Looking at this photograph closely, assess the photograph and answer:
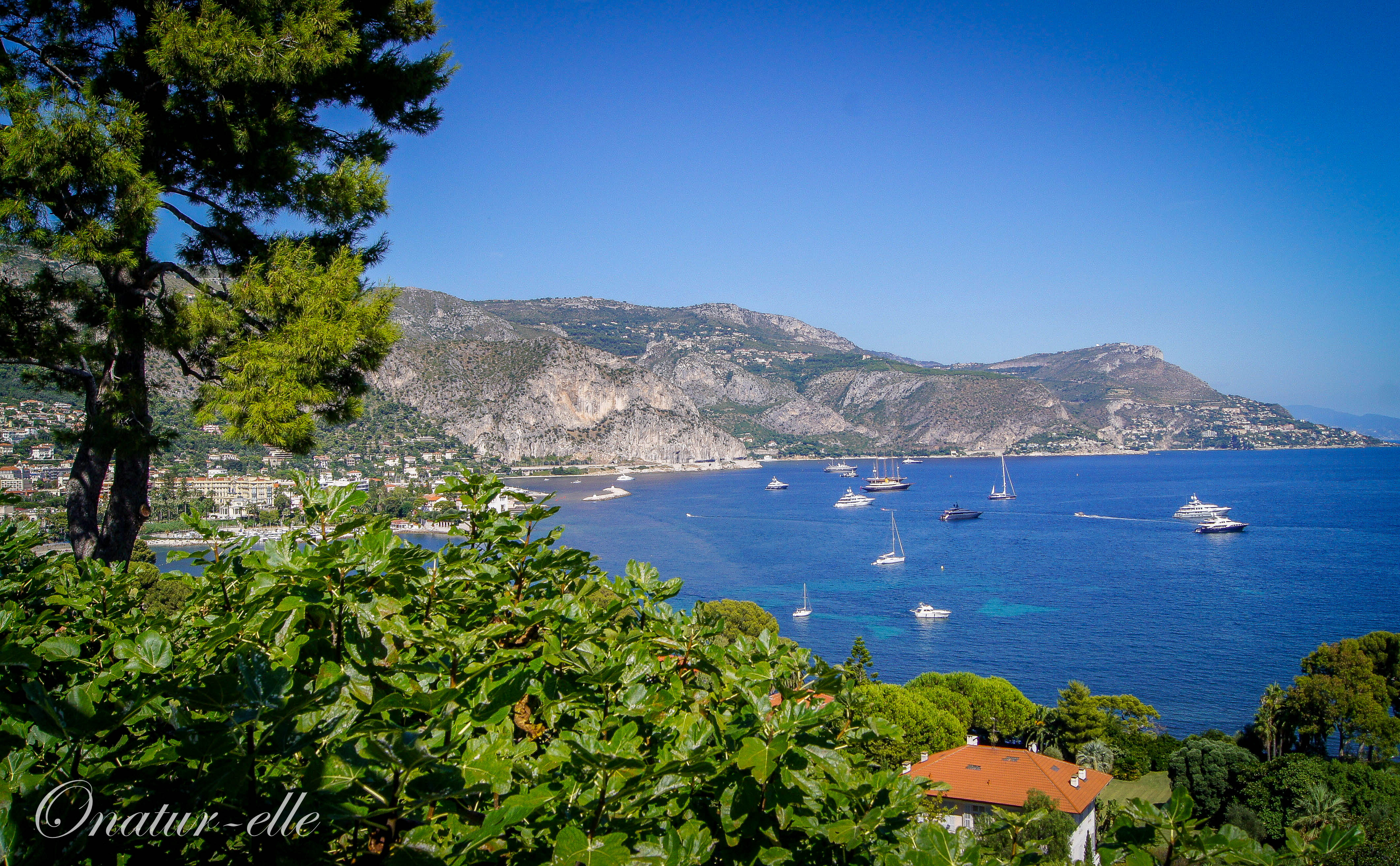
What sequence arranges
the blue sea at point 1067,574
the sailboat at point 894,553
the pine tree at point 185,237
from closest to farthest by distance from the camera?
the pine tree at point 185,237 → the blue sea at point 1067,574 → the sailboat at point 894,553

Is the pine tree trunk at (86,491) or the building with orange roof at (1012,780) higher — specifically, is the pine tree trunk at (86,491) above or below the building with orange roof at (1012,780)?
above

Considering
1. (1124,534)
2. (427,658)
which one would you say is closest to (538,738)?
(427,658)

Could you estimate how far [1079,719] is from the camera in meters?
18.6

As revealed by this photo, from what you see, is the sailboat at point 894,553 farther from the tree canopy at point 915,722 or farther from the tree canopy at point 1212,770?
the tree canopy at point 1212,770

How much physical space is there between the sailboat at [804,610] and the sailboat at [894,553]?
31.8 ft

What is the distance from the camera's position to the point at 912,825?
1064 millimetres

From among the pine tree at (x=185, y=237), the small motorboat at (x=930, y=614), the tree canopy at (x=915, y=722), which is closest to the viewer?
the pine tree at (x=185, y=237)

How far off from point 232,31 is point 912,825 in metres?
4.32

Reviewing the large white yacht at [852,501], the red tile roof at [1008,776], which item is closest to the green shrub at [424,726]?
the red tile roof at [1008,776]

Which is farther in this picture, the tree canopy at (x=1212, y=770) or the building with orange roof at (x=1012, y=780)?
the tree canopy at (x=1212, y=770)

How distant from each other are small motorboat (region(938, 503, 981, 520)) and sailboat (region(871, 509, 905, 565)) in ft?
22.9

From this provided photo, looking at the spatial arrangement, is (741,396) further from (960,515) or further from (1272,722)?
(1272,722)

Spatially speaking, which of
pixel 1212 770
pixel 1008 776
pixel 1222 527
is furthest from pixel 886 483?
pixel 1008 776

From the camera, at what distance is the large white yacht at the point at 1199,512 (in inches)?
2083
